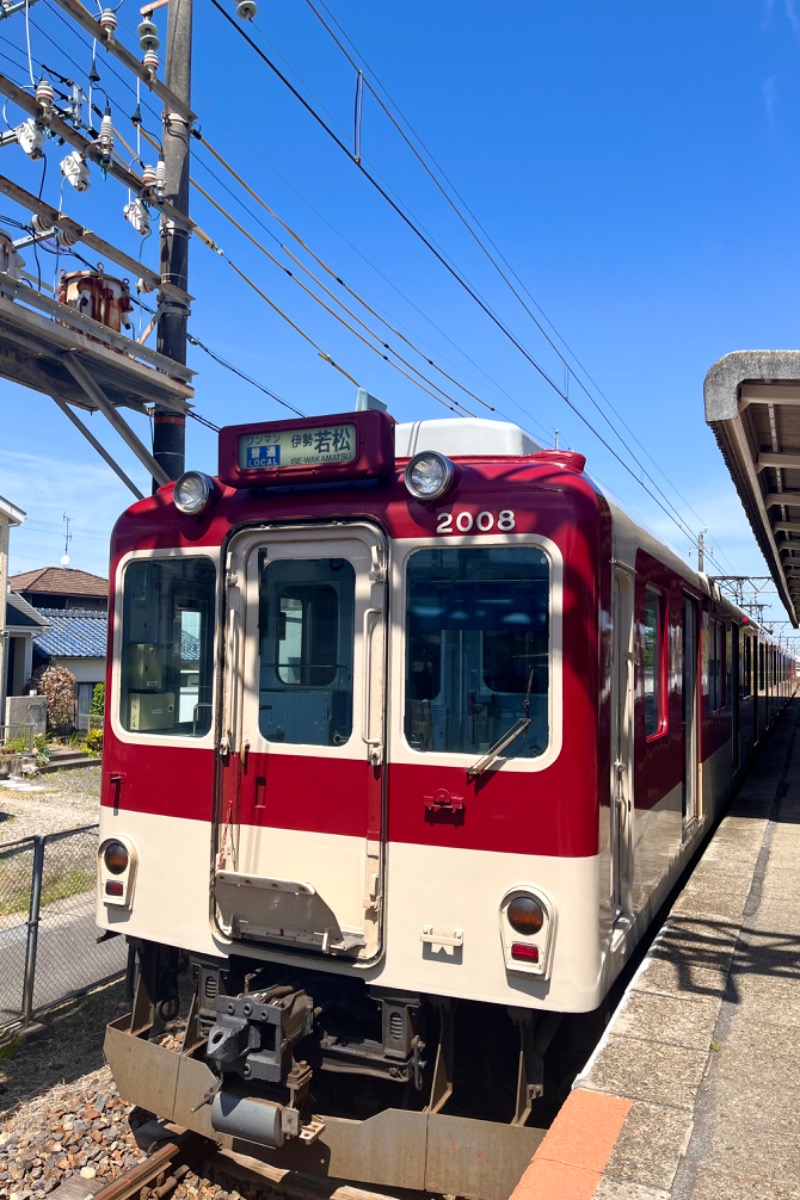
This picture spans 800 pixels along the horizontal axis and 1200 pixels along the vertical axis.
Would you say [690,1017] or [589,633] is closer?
[589,633]

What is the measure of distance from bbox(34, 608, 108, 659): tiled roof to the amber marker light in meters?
22.8

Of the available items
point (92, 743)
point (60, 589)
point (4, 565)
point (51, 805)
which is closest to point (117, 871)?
point (51, 805)

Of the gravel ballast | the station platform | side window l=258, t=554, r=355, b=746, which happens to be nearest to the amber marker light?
A: the station platform

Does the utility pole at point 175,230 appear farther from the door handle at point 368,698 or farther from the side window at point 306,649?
the door handle at point 368,698

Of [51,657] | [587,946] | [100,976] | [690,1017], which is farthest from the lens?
[51,657]

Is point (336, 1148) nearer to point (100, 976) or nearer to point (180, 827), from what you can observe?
point (180, 827)

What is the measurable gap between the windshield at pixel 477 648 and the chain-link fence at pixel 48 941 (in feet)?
Result: 10.4

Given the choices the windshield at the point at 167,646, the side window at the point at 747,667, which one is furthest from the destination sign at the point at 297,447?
the side window at the point at 747,667

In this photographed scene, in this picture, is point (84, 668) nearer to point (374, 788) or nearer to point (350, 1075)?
point (350, 1075)

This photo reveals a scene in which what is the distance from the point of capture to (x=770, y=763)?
52.9ft

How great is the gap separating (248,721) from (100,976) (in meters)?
3.52

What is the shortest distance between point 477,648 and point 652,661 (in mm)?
1778

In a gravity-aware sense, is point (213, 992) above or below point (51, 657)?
below

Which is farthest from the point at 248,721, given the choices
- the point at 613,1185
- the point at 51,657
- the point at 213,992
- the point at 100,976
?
the point at 51,657
